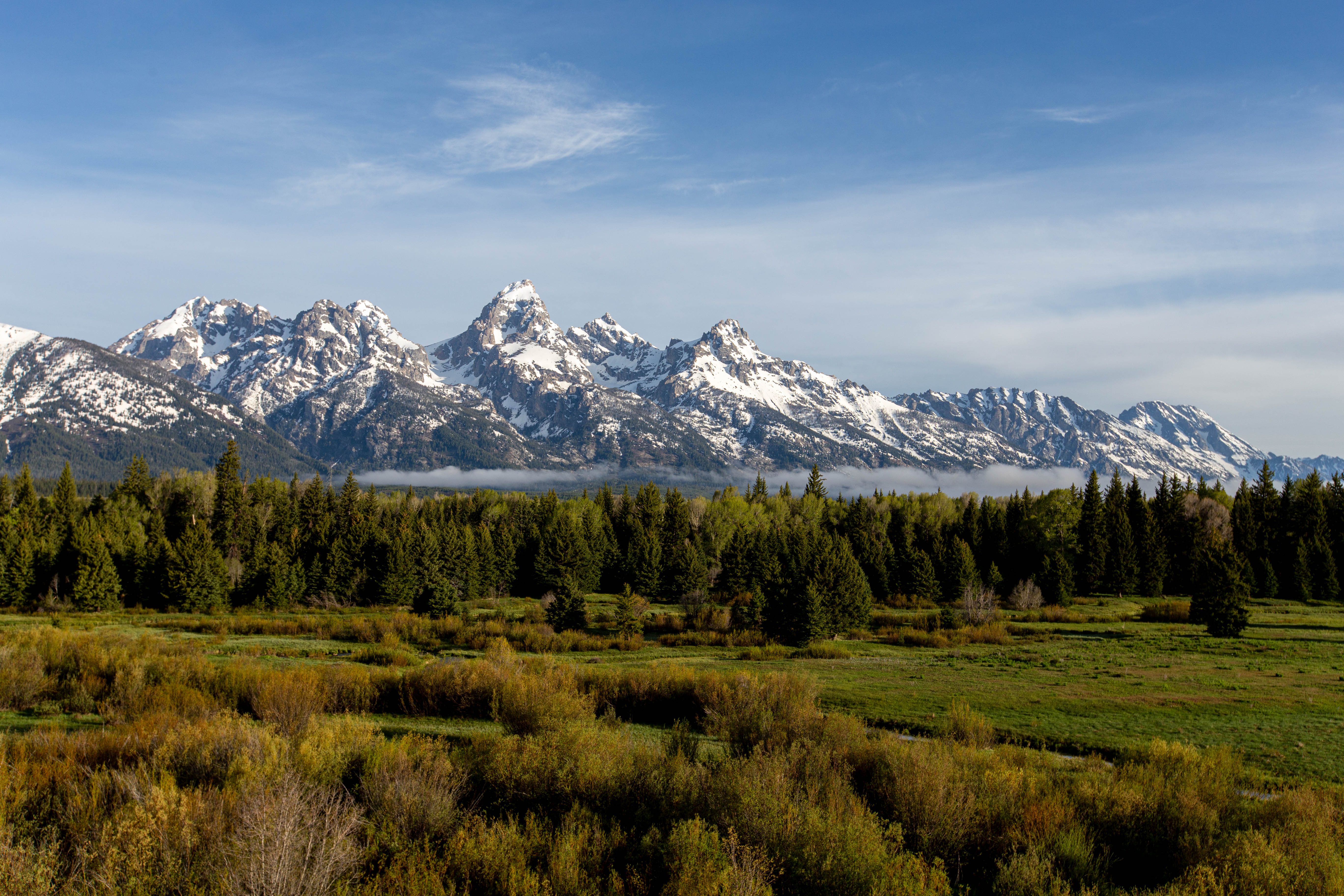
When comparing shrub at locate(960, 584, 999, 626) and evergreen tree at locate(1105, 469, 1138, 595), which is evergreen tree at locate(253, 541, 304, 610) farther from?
evergreen tree at locate(1105, 469, 1138, 595)

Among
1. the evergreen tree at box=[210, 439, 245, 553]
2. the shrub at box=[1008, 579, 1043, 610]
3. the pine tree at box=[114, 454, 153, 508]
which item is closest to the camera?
the shrub at box=[1008, 579, 1043, 610]

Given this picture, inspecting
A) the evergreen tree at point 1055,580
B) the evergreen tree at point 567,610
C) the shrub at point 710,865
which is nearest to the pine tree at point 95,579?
the evergreen tree at point 567,610

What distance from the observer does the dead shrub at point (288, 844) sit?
846cm

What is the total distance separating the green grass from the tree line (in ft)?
21.8

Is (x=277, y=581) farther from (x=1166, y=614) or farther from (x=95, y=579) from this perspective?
(x=1166, y=614)

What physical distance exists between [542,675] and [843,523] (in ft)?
272

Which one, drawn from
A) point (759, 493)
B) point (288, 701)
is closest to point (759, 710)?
point (288, 701)

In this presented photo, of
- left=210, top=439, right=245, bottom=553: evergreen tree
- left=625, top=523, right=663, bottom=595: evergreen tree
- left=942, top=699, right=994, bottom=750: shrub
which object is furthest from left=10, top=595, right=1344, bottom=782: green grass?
left=625, top=523, right=663, bottom=595: evergreen tree

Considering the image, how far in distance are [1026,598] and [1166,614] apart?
11.4 metres

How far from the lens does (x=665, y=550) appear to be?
92.1m

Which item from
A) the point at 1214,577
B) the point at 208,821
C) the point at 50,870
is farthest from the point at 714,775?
the point at 1214,577

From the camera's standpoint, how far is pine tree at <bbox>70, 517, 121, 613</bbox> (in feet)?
189

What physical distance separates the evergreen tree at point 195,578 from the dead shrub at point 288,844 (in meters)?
60.4

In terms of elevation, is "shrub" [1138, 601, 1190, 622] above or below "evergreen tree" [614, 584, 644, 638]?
above
